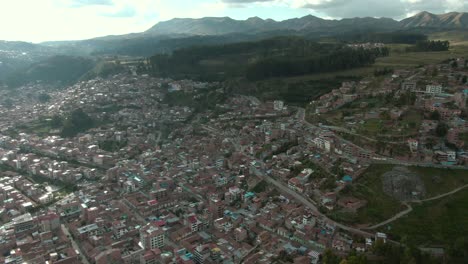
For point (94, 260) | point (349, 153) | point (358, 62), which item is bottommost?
point (94, 260)

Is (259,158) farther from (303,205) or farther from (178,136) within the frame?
(178,136)

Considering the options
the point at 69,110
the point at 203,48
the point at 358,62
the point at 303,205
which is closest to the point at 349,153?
the point at 303,205

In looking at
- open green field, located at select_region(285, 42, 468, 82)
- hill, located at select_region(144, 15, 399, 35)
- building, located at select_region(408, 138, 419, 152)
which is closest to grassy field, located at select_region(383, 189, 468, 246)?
building, located at select_region(408, 138, 419, 152)

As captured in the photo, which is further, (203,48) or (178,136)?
(203,48)

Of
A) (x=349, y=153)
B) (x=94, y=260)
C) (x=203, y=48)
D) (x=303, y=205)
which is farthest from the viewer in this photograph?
(x=203, y=48)

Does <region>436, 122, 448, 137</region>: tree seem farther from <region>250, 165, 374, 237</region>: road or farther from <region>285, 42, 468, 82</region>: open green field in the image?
<region>285, 42, 468, 82</region>: open green field

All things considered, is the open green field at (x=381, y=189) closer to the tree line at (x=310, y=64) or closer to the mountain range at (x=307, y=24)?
the tree line at (x=310, y=64)

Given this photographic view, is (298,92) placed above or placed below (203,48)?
below
